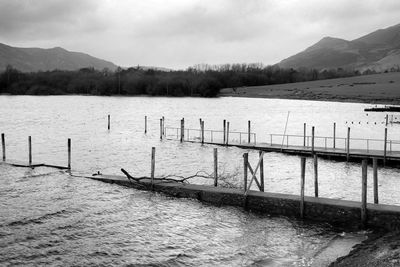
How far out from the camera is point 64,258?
64.7 feet

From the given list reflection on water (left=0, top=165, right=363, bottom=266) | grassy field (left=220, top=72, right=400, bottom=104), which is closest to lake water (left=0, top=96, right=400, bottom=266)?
reflection on water (left=0, top=165, right=363, bottom=266)

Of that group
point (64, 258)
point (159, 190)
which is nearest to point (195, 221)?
point (159, 190)

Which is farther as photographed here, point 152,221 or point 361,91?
point 361,91

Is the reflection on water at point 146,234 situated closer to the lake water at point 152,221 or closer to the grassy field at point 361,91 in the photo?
the lake water at point 152,221

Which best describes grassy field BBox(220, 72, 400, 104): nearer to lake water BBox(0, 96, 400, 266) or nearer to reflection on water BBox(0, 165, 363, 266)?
lake water BBox(0, 96, 400, 266)

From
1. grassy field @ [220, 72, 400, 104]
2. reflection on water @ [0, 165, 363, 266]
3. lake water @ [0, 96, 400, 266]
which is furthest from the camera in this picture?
grassy field @ [220, 72, 400, 104]

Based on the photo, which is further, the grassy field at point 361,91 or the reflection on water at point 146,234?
the grassy field at point 361,91

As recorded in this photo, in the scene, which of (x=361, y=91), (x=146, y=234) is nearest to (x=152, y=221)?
(x=146, y=234)

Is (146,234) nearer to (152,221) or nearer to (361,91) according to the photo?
(152,221)

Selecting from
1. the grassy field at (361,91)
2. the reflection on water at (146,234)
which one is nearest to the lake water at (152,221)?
the reflection on water at (146,234)

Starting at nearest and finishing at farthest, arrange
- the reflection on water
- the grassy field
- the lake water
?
the reflection on water → the lake water → the grassy field

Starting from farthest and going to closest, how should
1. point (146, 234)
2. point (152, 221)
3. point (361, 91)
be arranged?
point (361, 91)
point (152, 221)
point (146, 234)

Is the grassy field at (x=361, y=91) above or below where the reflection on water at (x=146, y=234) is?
above

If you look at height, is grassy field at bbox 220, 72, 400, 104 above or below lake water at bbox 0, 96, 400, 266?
above
